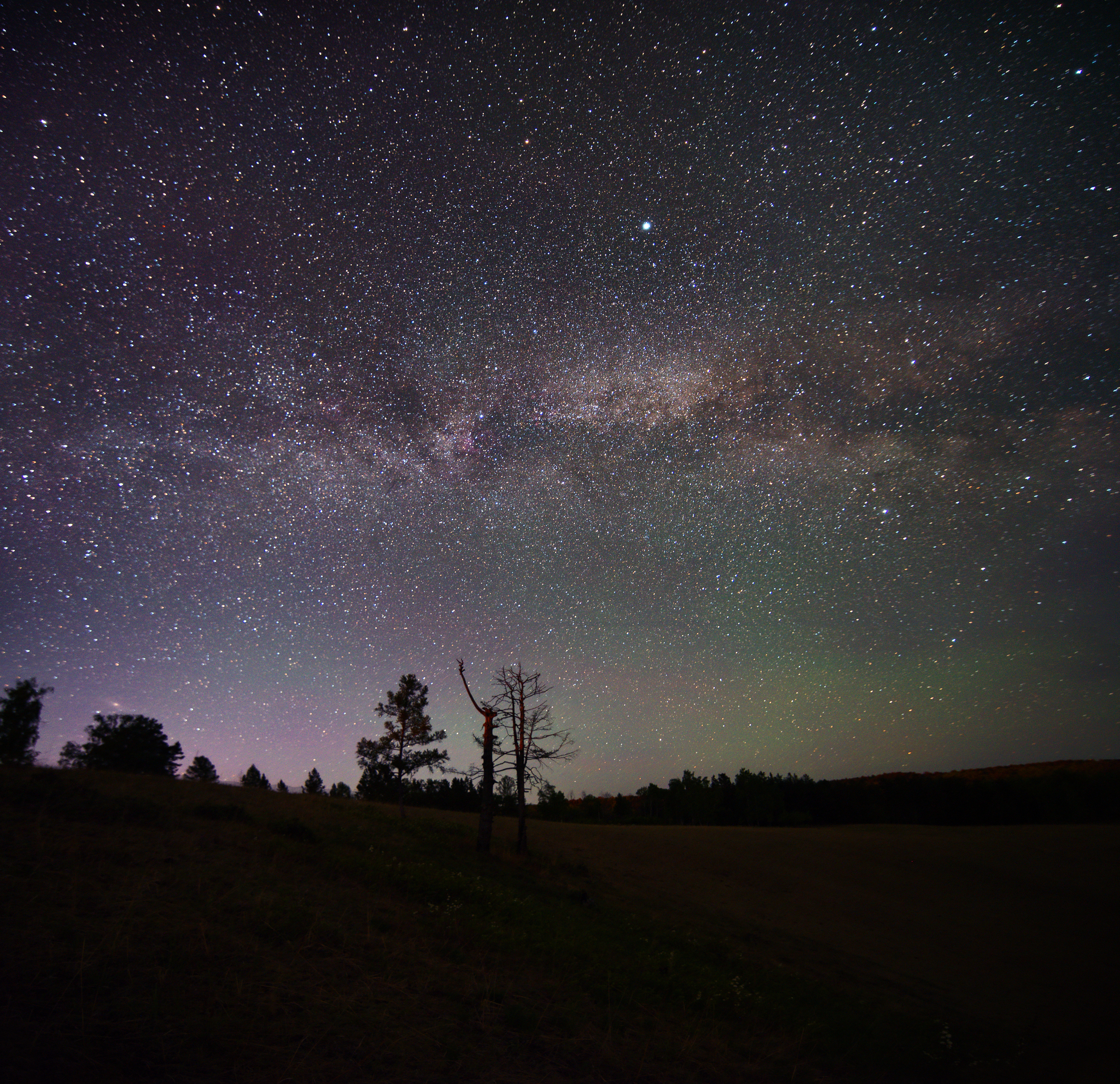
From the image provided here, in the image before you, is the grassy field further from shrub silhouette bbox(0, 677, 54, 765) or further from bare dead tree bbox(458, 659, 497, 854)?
shrub silhouette bbox(0, 677, 54, 765)

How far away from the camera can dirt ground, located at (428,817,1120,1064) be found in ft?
52.7

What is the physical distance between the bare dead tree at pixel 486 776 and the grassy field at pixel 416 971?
3.78 feet

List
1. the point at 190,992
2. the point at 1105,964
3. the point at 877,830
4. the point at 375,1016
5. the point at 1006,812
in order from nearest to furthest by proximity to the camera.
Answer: the point at 190,992
the point at 375,1016
the point at 1105,964
the point at 877,830
the point at 1006,812

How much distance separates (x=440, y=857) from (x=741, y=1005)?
12064mm

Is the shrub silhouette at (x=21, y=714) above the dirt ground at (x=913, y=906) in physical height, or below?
above

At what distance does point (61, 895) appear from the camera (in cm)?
671

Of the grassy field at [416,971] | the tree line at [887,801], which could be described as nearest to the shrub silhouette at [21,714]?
the grassy field at [416,971]

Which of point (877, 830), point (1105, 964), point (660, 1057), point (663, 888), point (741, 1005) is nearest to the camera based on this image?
point (660, 1057)

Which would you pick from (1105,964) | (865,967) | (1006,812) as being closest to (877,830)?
(1006,812)

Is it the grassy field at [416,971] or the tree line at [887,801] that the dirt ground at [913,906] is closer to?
the grassy field at [416,971]

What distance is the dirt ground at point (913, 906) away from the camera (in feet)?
52.7

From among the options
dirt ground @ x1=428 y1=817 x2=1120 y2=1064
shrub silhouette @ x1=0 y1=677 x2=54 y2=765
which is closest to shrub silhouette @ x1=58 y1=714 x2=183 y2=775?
shrub silhouette @ x1=0 y1=677 x2=54 y2=765

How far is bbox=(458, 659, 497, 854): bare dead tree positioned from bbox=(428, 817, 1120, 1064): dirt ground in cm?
507

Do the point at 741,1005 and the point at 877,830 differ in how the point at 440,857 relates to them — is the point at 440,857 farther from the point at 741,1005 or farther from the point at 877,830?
the point at 877,830
